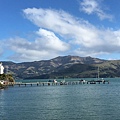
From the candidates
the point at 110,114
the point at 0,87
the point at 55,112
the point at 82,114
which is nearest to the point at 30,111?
the point at 55,112

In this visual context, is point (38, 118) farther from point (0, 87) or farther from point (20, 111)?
point (0, 87)

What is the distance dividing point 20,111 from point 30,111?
9.65 ft

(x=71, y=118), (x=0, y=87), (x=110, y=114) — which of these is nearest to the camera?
(x=71, y=118)

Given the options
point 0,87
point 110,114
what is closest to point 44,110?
point 110,114

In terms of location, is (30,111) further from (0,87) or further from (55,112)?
(0,87)

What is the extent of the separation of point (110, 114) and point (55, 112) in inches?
580

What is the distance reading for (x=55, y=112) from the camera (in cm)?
7381

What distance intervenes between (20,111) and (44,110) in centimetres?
683

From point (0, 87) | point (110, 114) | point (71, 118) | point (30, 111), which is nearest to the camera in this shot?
point (71, 118)

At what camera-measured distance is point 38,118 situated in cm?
6619

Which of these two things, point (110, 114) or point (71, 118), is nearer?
point (71, 118)

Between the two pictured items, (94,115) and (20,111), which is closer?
(94,115)

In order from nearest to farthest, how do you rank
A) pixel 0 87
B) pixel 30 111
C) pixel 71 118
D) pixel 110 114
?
pixel 71 118 → pixel 110 114 → pixel 30 111 → pixel 0 87

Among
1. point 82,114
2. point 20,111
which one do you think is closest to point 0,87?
point 20,111
